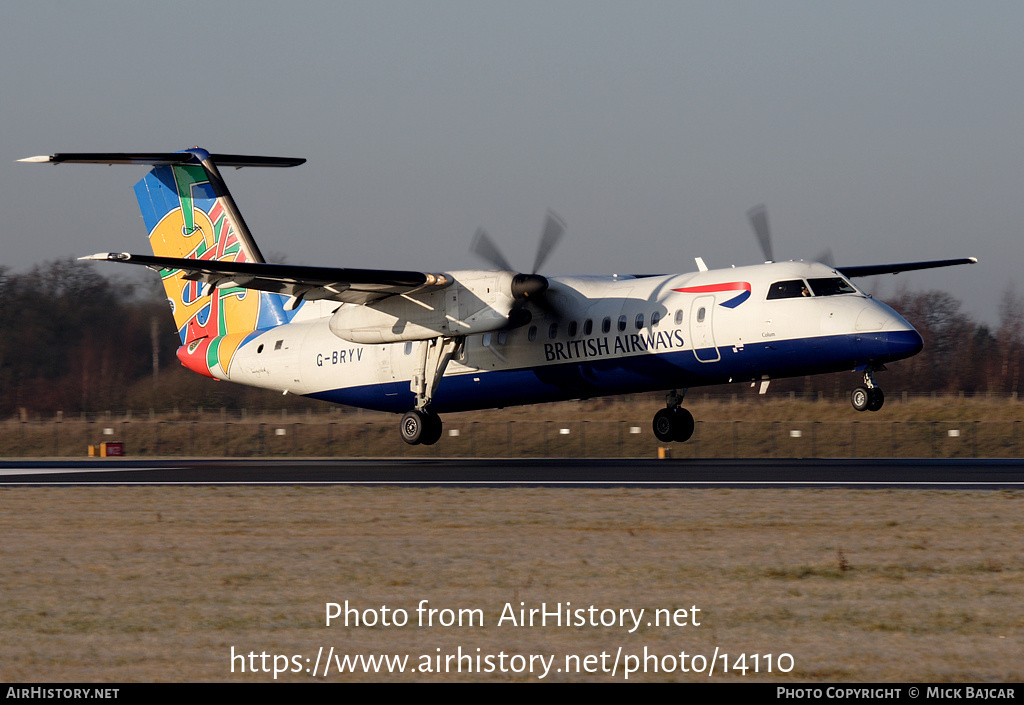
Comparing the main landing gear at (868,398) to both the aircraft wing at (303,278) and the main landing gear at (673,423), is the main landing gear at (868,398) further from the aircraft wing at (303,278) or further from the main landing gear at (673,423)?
the aircraft wing at (303,278)

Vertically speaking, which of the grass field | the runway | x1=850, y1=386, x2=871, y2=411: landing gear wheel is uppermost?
x1=850, y1=386, x2=871, y2=411: landing gear wheel

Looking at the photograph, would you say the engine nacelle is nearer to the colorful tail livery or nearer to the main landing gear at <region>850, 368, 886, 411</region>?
the colorful tail livery

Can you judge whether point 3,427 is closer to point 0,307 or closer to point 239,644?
point 0,307

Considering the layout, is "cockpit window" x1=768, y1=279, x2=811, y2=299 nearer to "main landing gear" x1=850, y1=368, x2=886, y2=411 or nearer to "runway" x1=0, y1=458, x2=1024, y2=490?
"main landing gear" x1=850, y1=368, x2=886, y2=411

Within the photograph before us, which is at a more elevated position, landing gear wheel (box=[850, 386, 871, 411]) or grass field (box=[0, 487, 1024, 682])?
landing gear wheel (box=[850, 386, 871, 411])

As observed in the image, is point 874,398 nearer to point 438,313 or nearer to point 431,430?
point 438,313

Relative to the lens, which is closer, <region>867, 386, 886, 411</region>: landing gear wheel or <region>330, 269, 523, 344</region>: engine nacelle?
<region>867, 386, 886, 411</region>: landing gear wheel

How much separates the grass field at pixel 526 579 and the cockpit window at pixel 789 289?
745 centimetres

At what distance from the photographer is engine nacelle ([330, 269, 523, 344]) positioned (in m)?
Result: 27.5

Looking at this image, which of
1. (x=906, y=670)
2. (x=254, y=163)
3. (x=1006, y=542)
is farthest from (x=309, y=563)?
(x=254, y=163)

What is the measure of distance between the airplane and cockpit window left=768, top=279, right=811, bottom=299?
0.09 ft

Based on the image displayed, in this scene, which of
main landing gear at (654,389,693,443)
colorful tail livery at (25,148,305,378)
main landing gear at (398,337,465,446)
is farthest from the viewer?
colorful tail livery at (25,148,305,378)

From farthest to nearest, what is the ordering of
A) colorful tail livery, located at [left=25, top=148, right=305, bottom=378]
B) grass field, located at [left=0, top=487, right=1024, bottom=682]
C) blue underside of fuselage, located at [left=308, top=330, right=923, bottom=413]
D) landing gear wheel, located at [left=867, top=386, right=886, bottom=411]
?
colorful tail livery, located at [left=25, top=148, right=305, bottom=378] → blue underside of fuselage, located at [left=308, top=330, right=923, bottom=413] → landing gear wheel, located at [left=867, top=386, right=886, bottom=411] → grass field, located at [left=0, top=487, right=1024, bottom=682]

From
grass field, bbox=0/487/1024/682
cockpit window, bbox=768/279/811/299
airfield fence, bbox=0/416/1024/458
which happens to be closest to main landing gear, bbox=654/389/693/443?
cockpit window, bbox=768/279/811/299
